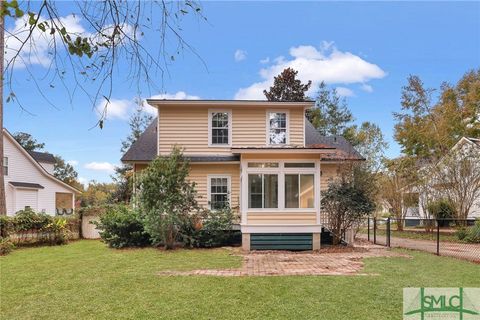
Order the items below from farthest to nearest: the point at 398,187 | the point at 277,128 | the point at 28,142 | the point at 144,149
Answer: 1. the point at 28,142
2. the point at 398,187
3. the point at 144,149
4. the point at 277,128

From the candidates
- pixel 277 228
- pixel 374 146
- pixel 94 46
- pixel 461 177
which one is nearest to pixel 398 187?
pixel 374 146

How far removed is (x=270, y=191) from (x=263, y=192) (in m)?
0.24

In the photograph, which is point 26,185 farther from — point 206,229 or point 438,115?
point 438,115

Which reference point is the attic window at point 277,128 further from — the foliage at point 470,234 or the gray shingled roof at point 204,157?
the foliage at point 470,234

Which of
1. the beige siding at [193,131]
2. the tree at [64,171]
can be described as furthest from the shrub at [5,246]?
the tree at [64,171]

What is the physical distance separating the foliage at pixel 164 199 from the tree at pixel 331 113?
82.3 ft

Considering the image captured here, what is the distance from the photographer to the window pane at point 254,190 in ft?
44.8

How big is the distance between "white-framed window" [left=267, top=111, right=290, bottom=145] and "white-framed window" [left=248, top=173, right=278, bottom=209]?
3.28 m

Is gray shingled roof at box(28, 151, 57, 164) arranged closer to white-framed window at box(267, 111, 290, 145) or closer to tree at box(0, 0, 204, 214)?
white-framed window at box(267, 111, 290, 145)

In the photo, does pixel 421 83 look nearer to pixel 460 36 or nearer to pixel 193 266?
pixel 460 36

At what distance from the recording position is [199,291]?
267 inches

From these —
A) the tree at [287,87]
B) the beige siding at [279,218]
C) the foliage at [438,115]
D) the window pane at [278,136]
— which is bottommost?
the beige siding at [279,218]

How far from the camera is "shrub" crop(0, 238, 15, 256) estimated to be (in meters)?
13.0

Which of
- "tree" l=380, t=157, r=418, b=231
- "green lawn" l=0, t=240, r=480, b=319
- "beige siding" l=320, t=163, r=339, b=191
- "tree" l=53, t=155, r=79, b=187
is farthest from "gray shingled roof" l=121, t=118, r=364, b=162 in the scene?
"tree" l=53, t=155, r=79, b=187
